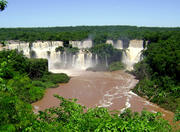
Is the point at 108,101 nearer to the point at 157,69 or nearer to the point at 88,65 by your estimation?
the point at 157,69

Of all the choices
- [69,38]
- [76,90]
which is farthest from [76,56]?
[76,90]

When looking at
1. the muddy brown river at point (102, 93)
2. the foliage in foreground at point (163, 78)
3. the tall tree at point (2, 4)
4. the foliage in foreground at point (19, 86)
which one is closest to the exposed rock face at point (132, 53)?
the muddy brown river at point (102, 93)

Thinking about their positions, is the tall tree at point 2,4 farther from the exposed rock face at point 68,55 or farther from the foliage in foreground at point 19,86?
the exposed rock face at point 68,55

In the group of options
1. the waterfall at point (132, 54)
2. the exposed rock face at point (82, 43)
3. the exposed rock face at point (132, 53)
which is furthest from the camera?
the exposed rock face at point (82, 43)

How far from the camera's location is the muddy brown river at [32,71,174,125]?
1584 centimetres

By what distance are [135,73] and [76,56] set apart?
981cm

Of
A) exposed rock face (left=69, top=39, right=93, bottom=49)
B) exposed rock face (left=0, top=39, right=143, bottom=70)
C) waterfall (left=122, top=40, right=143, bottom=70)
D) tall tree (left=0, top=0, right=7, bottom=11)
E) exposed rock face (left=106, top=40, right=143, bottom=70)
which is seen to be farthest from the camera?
exposed rock face (left=69, top=39, right=93, bottom=49)

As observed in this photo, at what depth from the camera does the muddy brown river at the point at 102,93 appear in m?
15.8

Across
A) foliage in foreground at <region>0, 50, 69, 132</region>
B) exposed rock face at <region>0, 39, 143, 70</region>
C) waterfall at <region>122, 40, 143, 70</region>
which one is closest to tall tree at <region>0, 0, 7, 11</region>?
foliage in foreground at <region>0, 50, 69, 132</region>

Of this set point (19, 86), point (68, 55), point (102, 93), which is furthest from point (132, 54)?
point (19, 86)

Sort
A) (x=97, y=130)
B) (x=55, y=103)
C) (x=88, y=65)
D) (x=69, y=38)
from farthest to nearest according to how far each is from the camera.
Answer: (x=69, y=38)
(x=88, y=65)
(x=55, y=103)
(x=97, y=130)

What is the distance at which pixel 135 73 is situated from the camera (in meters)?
25.3

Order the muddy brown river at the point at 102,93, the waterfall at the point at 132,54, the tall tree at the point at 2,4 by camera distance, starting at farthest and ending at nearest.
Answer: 1. the waterfall at the point at 132,54
2. the muddy brown river at the point at 102,93
3. the tall tree at the point at 2,4

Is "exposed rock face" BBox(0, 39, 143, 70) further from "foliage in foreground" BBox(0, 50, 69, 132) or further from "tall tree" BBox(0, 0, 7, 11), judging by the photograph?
"tall tree" BBox(0, 0, 7, 11)
